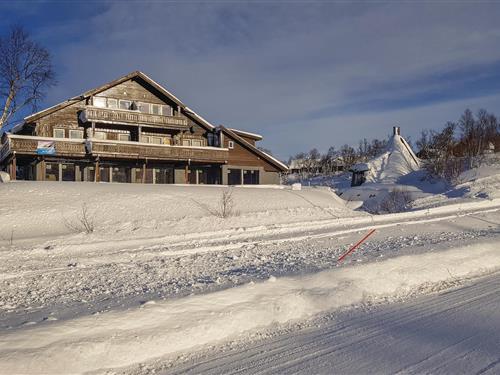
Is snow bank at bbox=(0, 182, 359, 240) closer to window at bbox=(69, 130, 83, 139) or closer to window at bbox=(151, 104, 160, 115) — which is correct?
window at bbox=(69, 130, 83, 139)

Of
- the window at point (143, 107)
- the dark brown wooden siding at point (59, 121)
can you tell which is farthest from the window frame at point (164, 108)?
the dark brown wooden siding at point (59, 121)

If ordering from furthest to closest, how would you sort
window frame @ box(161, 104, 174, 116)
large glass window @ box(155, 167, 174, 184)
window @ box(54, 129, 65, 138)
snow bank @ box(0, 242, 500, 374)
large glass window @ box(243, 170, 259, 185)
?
large glass window @ box(243, 170, 259, 185)
window frame @ box(161, 104, 174, 116)
large glass window @ box(155, 167, 174, 184)
window @ box(54, 129, 65, 138)
snow bank @ box(0, 242, 500, 374)

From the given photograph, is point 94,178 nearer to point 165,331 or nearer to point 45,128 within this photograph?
point 45,128

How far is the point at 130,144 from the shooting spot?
103ft

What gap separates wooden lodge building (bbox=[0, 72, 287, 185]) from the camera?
29953 millimetres

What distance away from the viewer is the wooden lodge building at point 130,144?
98.3 feet

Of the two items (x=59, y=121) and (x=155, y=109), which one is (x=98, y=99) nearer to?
(x=59, y=121)

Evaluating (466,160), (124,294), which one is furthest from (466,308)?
(466,160)

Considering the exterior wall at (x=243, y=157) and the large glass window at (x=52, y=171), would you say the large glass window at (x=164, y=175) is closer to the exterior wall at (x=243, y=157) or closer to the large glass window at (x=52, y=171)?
the exterior wall at (x=243, y=157)

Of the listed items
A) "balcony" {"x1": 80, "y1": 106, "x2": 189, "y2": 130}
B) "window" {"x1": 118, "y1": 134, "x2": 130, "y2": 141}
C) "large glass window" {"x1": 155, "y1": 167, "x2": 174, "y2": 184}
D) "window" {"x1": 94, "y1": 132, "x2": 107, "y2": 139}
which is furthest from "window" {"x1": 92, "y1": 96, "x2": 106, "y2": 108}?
"large glass window" {"x1": 155, "y1": 167, "x2": 174, "y2": 184}

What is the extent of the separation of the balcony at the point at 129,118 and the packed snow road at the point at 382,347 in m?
28.7

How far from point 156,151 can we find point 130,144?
6.58ft

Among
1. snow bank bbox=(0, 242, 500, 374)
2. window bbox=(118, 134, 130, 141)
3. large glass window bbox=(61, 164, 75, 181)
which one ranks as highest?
window bbox=(118, 134, 130, 141)

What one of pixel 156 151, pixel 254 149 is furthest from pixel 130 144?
pixel 254 149
